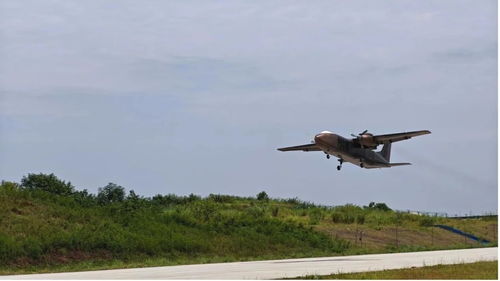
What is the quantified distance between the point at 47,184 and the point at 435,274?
128ft

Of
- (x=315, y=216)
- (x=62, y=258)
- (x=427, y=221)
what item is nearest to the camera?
(x=62, y=258)

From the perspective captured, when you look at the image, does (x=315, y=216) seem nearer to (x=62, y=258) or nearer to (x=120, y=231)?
(x=120, y=231)

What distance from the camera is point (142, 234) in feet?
163

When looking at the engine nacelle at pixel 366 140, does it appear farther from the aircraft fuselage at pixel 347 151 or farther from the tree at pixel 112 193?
the tree at pixel 112 193

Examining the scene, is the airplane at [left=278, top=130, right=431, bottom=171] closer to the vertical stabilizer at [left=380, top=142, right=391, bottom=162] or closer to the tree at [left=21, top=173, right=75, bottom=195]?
the vertical stabilizer at [left=380, top=142, right=391, bottom=162]

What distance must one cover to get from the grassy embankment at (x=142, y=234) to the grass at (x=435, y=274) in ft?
47.3

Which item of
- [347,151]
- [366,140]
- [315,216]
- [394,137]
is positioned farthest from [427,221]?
[347,151]

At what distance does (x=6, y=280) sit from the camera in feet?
106

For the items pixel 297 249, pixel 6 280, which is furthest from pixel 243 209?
pixel 6 280

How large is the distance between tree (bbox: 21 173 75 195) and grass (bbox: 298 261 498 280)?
112ft

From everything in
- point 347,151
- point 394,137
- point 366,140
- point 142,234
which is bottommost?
point 142,234

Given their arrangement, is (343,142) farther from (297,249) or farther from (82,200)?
(82,200)

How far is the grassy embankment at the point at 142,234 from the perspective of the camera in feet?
143

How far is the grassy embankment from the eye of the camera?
4362cm
